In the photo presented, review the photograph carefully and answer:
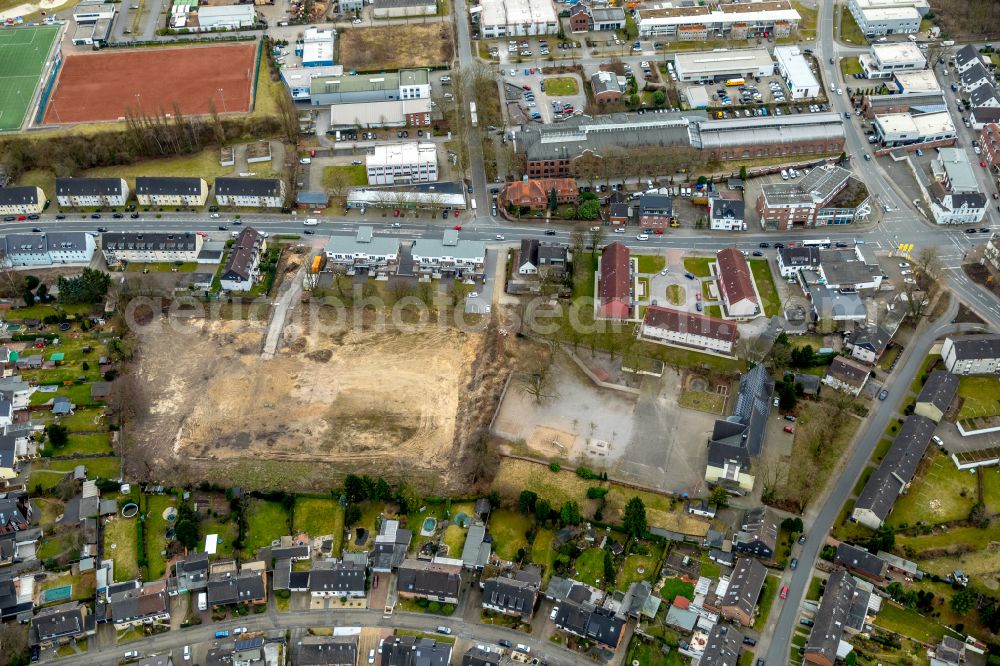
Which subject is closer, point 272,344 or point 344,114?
point 272,344

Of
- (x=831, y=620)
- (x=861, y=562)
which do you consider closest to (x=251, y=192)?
(x=861, y=562)

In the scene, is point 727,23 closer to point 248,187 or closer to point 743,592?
point 248,187

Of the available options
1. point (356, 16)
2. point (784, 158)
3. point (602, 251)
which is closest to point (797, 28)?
point (784, 158)

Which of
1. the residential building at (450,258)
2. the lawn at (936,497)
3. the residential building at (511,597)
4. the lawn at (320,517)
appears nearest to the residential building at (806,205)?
the residential building at (450,258)

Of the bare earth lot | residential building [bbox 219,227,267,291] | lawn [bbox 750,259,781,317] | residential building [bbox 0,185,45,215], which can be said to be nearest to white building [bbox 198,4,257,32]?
residential building [bbox 0,185,45,215]

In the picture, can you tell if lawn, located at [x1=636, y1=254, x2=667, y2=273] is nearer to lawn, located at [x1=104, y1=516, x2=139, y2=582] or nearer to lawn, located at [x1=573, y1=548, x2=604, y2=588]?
lawn, located at [x1=573, y1=548, x2=604, y2=588]

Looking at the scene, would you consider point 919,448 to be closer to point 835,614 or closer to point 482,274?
point 835,614
